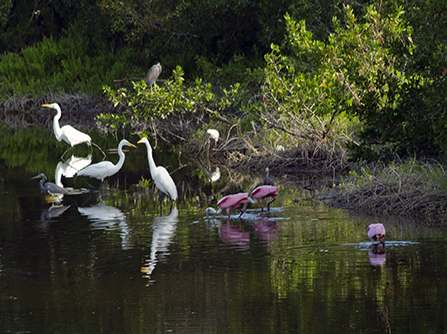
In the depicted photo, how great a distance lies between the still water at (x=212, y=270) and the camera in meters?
5.71

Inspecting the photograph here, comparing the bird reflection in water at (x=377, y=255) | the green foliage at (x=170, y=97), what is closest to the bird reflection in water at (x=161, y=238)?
the bird reflection in water at (x=377, y=255)

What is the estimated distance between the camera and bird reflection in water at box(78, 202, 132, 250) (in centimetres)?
902

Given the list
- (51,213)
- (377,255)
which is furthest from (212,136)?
(377,255)

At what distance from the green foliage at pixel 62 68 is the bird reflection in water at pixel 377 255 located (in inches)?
955

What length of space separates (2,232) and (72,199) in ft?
9.67

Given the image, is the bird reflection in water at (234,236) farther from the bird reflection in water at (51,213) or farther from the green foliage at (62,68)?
the green foliage at (62,68)

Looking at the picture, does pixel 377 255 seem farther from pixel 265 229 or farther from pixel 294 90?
pixel 294 90

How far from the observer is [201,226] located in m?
9.61

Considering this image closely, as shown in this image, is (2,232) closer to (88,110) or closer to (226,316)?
(226,316)

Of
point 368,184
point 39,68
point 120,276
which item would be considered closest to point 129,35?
point 39,68

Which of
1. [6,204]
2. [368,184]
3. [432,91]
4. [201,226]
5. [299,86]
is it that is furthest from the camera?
[299,86]

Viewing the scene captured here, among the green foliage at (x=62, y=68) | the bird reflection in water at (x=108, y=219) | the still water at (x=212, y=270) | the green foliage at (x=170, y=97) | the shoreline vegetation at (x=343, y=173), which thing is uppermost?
the green foliage at (x=62, y=68)

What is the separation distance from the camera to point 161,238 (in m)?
8.85

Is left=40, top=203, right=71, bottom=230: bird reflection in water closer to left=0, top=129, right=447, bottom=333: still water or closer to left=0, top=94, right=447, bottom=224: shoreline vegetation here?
left=0, top=129, right=447, bottom=333: still water
